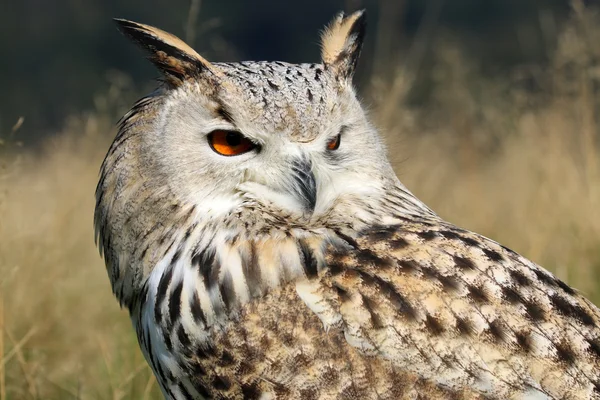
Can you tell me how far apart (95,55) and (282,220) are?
2517cm

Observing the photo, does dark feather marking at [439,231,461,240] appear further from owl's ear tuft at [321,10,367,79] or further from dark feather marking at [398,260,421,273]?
owl's ear tuft at [321,10,367,79]

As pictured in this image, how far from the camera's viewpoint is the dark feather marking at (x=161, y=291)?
91.0 inches

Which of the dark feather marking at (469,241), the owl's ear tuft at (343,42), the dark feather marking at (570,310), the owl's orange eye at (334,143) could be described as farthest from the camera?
the owl's ear tuft at (343,42)

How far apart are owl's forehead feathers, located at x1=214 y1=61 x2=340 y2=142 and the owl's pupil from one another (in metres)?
0.04

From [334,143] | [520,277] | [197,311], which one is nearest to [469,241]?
[520,277]

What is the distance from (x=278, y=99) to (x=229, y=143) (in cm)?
18

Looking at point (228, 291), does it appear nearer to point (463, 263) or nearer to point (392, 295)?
point (392, 295)

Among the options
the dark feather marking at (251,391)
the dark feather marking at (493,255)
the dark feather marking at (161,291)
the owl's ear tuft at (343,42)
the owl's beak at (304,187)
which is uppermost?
the owl's ear tuft at (343,42)

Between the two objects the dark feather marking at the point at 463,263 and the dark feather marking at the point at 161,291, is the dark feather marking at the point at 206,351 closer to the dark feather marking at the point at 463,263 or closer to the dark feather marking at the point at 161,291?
the dark feather marking at the point at 161,291

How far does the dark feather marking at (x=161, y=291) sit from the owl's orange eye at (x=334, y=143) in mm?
536

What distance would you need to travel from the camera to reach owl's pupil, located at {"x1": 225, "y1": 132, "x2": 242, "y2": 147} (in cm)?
241

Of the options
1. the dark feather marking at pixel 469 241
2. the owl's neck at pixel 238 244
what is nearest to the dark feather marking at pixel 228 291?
the owl's neck at pixel 238 244

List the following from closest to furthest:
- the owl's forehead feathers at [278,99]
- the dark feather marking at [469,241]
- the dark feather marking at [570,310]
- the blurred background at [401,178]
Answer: the dark feather marking at [570,310], the dark feather marking at [469,241], the owl's forehead feathers at [278,99], the blurred background at [401,178]

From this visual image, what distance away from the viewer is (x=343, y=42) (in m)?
2.79
